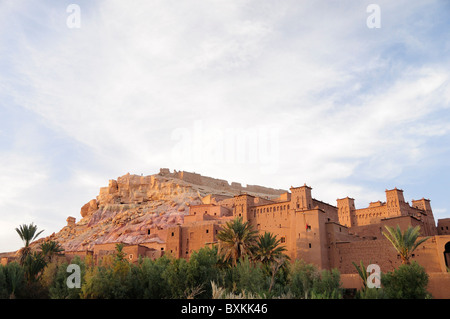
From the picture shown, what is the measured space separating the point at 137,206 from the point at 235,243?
1806 inches

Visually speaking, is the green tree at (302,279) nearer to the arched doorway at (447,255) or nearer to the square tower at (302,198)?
the square tower at (302,198)

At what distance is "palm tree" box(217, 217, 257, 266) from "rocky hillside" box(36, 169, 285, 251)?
21378mm

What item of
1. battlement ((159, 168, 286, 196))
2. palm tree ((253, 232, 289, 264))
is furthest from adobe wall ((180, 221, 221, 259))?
battlement ((159, 168, 286, 196))

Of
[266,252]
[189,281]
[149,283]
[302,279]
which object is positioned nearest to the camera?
[149,283]

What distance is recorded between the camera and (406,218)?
1523 inches

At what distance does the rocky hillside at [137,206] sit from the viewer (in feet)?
207

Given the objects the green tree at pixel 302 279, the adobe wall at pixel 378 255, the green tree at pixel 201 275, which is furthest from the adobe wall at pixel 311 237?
the green tree at pixel 201 275

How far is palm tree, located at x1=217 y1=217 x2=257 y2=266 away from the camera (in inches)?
1351

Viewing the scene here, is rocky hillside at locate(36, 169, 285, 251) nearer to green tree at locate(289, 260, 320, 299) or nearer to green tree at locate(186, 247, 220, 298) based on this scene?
green tree at locate(289, 260, 320, 299)

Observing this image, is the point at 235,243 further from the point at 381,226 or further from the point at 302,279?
the point at 381,226

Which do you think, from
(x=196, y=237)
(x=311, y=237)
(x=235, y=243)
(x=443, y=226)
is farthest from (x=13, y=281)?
(x=443, y=226)

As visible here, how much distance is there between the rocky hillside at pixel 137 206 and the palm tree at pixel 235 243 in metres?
21.4

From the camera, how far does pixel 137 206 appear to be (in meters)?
77.3
